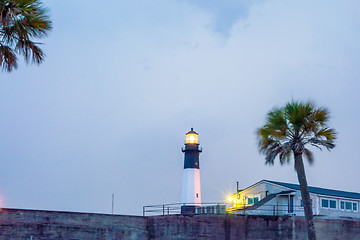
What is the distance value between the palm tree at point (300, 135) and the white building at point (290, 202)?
11181 mm

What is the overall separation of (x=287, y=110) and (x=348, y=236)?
1345 cm

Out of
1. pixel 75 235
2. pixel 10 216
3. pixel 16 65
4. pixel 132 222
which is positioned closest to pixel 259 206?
pixel 132 222

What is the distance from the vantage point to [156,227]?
100ft

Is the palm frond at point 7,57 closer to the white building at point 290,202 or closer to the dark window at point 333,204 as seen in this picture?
the white building at point 290,202

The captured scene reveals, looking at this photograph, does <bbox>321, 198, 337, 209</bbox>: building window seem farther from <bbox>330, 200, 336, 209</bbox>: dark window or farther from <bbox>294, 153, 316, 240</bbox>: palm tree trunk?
<bbox>294, 153, 316, 240</bbox>: palm tree trunk

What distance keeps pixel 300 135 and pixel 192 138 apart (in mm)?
20573

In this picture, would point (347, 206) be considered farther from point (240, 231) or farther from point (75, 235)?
point (75, 235)

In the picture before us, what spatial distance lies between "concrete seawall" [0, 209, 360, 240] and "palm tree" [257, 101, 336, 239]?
6900 millimetres

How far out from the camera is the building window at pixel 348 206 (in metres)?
40.0

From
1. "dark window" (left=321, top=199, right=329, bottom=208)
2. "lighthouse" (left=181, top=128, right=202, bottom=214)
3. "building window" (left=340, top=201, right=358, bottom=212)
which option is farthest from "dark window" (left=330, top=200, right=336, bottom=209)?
"lighthouse" (left=181, top=128, right=202, bottom=214)

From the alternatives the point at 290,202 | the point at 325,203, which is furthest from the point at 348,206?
the point at 290,202

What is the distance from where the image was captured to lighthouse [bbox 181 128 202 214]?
44219 mm

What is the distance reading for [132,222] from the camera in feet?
97.9

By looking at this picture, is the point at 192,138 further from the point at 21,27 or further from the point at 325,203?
the point at 21,27
